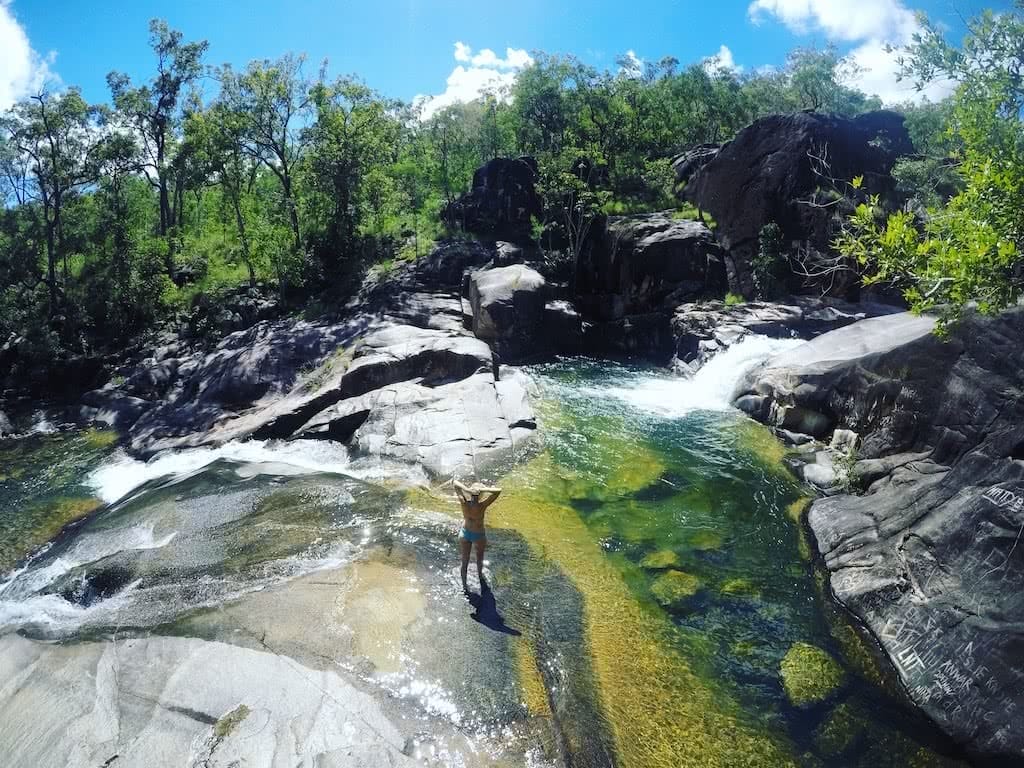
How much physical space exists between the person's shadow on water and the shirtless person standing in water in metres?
0.15

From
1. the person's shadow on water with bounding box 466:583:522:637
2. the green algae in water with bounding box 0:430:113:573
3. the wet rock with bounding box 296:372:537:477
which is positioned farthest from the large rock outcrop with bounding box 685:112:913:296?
the green algae in water with bounding box 0:430:113:573

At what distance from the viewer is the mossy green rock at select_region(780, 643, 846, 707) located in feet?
27.4

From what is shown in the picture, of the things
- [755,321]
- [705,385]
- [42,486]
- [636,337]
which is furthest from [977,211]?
[636,337]

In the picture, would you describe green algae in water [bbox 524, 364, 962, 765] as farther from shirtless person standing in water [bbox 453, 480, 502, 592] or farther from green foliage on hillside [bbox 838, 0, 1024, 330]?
green foliage on hillside [bbox 838, 0, 1024, 330]

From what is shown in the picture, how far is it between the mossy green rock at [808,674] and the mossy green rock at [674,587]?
1890 mm

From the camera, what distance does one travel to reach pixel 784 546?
12.1m

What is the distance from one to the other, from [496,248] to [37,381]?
25.8 meters

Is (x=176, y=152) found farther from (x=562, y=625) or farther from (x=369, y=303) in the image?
(x=562, y=625)

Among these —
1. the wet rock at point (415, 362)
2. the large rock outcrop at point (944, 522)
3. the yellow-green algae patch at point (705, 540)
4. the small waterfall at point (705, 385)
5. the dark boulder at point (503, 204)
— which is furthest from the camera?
the dark boulder at point (503, 204)

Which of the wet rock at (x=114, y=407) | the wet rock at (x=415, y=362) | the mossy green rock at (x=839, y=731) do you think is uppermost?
the wet rock at (x=415, y=362)

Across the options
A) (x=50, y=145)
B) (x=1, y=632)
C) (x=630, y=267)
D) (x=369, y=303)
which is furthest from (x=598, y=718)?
(x=50, y=145)

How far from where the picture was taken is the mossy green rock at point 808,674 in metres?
8.35

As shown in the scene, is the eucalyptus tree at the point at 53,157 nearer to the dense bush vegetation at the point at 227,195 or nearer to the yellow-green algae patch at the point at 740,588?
the dense bush vegetation at the point at 227,195

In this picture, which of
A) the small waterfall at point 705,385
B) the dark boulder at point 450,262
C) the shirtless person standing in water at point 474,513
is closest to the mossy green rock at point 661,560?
the shirtless person standing in water at point 474,513
